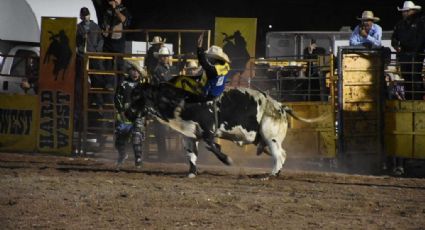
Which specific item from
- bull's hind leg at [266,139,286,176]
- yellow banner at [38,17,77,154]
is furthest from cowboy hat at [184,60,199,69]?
bull's hind leg at [266,139,286,176]

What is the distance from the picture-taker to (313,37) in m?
21.8

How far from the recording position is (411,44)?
46.4 ft

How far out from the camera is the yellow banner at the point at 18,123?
16.7 metres

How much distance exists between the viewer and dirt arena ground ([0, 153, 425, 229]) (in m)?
8.44

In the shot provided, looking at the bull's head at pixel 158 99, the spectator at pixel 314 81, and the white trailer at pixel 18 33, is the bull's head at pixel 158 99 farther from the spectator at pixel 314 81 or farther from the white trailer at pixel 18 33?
the white trailer at pixel 18 33

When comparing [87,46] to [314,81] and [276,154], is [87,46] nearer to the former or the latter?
[314,81]

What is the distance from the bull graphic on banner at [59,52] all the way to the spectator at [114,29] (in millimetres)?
749

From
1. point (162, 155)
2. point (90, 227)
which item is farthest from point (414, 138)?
Result: point (90, 227)

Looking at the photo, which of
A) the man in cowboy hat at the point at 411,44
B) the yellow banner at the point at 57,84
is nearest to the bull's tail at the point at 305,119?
the man in cowboy hat at the point at 411,44

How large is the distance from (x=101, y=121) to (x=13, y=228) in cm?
822

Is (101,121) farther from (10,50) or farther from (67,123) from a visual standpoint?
(10,50)

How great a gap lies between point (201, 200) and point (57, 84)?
7356 mm

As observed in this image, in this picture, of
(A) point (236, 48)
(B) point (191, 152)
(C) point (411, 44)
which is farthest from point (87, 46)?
(C) point (411, 44)

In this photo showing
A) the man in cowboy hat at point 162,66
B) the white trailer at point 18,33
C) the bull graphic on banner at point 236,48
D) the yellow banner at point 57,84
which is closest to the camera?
the man in cowboy hat at point 162,66
